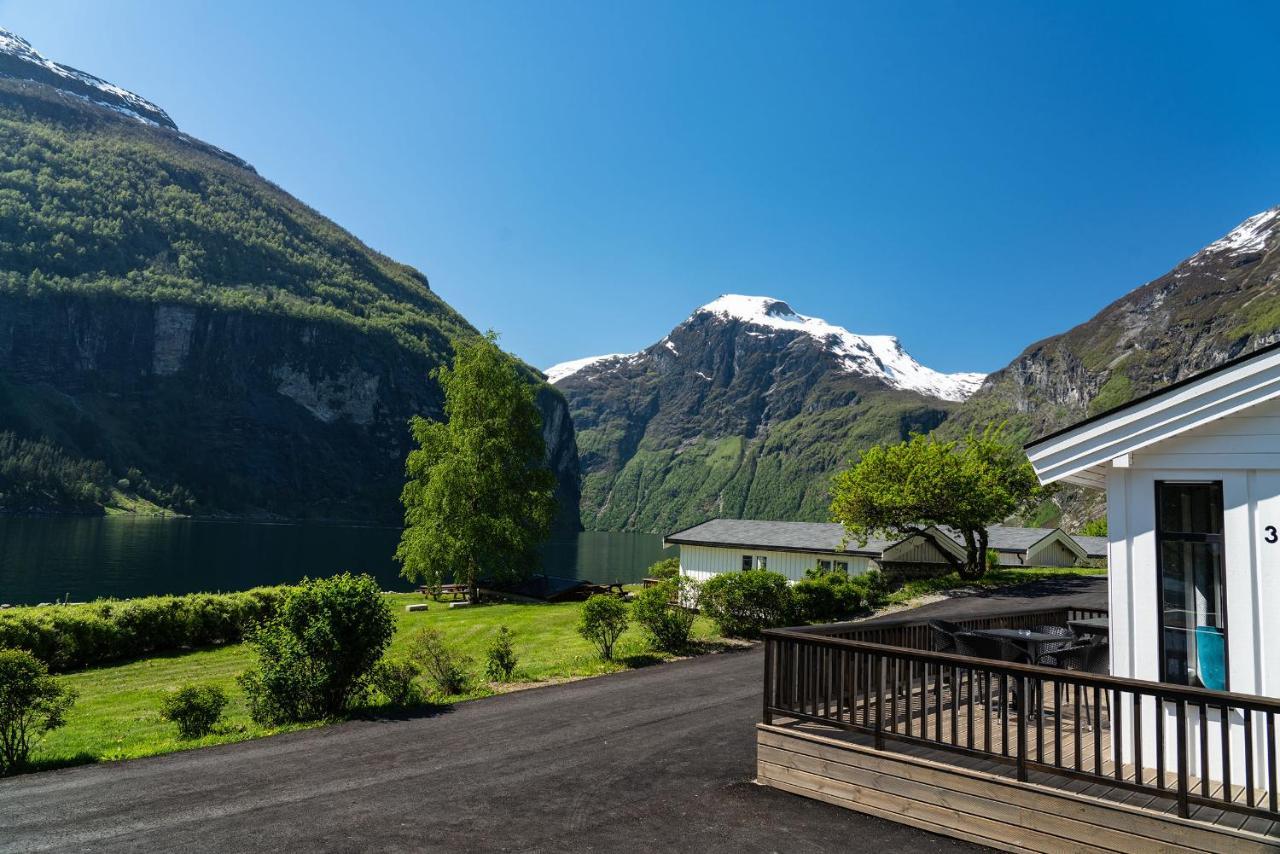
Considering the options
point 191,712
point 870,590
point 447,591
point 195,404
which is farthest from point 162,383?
point 191,712

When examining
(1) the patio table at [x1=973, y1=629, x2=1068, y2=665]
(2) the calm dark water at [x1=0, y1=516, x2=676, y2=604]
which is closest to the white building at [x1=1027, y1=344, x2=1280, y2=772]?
(1) the patio table at [x1=973, y1=629, x2=1068, y2=665]

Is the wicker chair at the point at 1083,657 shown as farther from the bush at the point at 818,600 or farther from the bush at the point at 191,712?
the bush at the point at 818,600

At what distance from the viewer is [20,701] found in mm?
9500

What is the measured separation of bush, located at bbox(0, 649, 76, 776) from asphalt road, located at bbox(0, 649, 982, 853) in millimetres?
850

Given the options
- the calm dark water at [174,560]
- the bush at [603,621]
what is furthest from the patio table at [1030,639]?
the calm dark water at [174,560]

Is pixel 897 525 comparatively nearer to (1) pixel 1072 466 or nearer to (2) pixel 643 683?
(2) pixel 643 683

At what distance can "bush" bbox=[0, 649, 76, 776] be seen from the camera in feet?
30.8

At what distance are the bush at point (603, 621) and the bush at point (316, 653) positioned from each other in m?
5.34

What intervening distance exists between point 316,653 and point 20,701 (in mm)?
3560

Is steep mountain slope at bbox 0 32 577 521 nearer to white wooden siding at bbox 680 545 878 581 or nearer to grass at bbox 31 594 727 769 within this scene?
white wooden siding at bbox 680 545 878 581

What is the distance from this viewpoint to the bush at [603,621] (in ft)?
54.1

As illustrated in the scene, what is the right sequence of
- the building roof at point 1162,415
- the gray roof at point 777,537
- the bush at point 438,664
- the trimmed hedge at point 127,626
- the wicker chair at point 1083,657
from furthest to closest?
the gray roof at point 777,537 < the trimmed hedge at point 127,626 < the bush at point 438,664 < the wicker chair at point 1083,657 < the building roof at point 1162,415

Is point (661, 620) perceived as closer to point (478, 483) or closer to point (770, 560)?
point (770, 560)

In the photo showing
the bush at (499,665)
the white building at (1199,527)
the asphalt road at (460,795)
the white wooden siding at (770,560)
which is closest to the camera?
the white building at (1199,527)
